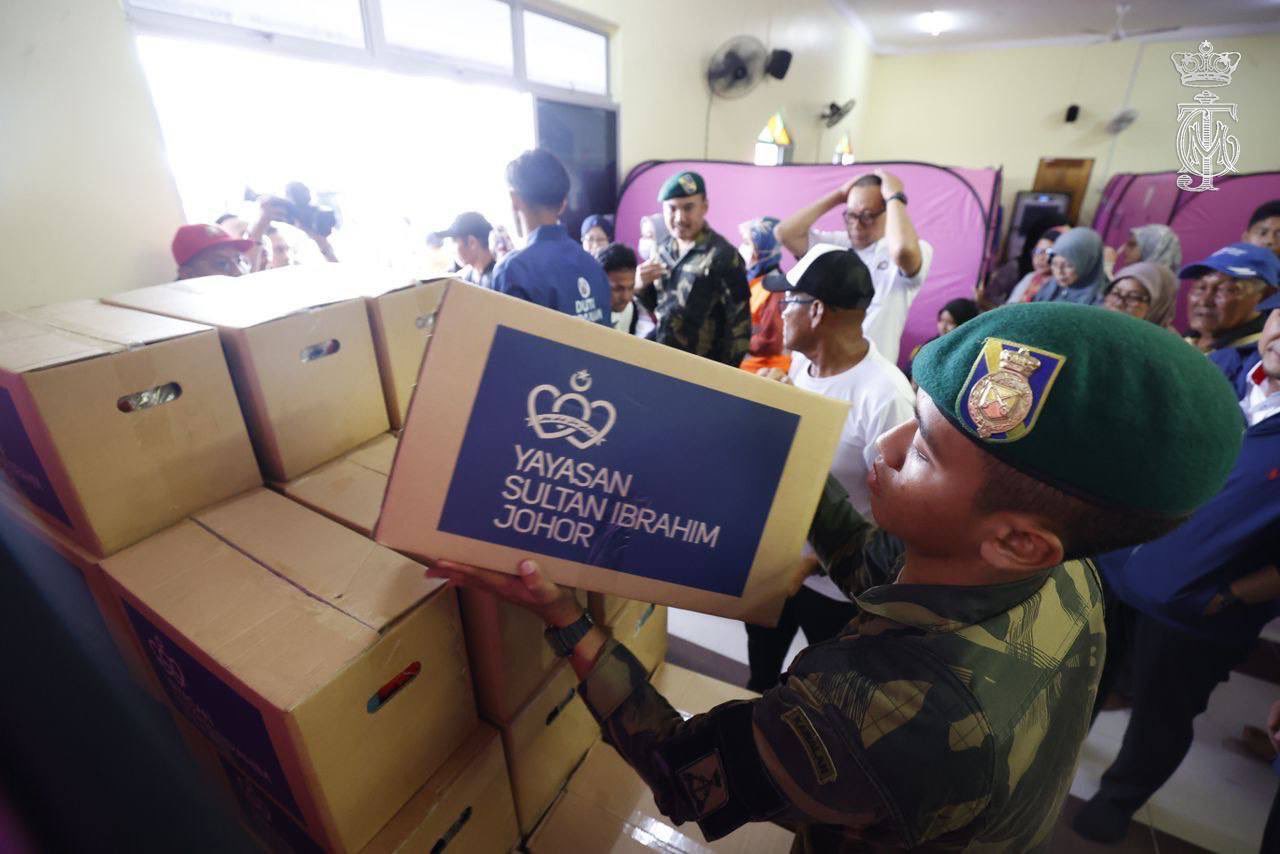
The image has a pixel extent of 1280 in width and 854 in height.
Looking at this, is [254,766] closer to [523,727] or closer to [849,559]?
[523,727]

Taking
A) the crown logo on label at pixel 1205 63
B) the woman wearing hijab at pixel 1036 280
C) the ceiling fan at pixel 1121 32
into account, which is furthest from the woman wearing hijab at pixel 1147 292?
the ceiling fan at pixel 1121 32

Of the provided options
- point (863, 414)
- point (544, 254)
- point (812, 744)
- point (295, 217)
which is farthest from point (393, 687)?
point (295, 217)

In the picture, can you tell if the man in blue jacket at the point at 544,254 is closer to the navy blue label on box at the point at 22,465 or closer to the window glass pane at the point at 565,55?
the navy blue label on box at the point at 22,465

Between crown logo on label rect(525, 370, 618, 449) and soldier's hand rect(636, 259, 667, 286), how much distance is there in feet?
7.16

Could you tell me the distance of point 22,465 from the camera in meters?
0.75

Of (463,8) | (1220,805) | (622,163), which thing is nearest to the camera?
(1220,805)

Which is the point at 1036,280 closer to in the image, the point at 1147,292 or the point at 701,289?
the point at 1147,292

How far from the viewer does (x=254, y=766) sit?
2.14 ft

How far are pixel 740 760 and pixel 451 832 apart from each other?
51 cm

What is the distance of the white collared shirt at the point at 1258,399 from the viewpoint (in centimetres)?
122

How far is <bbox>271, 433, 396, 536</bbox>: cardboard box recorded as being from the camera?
821 millimetres

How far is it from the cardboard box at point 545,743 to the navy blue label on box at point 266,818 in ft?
0.91

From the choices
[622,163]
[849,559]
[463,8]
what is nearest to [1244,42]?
[622,163]

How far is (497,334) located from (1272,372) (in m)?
1.70
